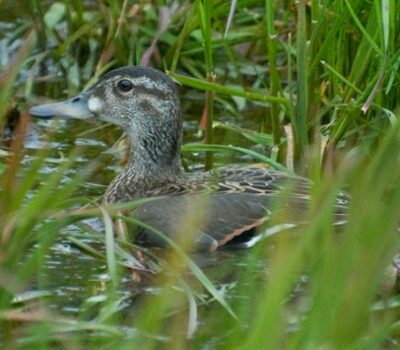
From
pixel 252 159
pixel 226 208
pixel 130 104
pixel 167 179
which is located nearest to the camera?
pixel 226 208

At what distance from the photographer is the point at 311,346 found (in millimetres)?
4156

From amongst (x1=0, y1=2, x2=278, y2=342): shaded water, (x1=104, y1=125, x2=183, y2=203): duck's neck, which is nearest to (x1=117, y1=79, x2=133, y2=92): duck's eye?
(x1=104, y1=125, x2=183, y2=203): duck's neck

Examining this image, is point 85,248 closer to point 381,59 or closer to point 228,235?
point 228,235

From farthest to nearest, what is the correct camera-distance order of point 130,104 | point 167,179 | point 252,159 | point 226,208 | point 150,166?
point 252,159 → point 130,104 → point 150,166 → point 167,179 → point 226,208

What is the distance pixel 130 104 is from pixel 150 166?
1.12ft

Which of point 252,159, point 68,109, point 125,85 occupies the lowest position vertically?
point 252,159

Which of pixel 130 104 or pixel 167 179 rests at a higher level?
pixel 130 104

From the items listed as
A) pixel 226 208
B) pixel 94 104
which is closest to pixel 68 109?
pixel 94 104

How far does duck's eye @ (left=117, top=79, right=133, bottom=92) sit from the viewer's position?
7.78 meters

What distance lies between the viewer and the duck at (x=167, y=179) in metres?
6.82

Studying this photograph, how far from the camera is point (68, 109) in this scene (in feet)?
25.5

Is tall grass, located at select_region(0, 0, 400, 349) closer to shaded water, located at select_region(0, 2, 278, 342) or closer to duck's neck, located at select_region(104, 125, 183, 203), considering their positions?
shaded water, located at select_region(0, 2, 278, 342)

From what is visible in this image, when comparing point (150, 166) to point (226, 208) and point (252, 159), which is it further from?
point (226, 208)

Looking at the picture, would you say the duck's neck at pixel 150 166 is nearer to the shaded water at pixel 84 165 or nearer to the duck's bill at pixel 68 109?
the shaded water at pixel 84 165
